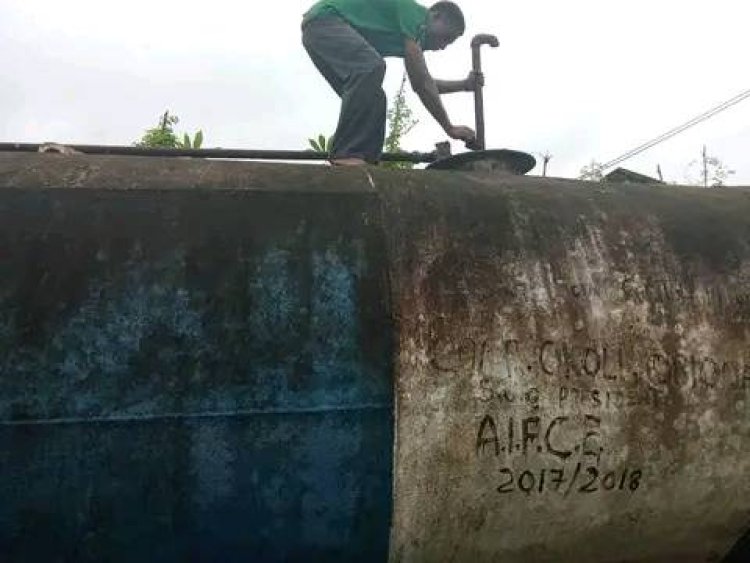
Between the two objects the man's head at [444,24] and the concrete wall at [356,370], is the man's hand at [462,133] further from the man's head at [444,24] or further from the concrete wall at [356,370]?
the concrete wall at [356,370]

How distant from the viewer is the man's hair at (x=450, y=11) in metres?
5.31

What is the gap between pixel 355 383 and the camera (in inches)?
126

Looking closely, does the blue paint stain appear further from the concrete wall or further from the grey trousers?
the grey trousers

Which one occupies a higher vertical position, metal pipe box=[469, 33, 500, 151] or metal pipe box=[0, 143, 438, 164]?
metal pipe box=[469, 33, 500, 151]

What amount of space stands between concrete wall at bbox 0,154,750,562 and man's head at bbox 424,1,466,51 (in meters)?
1.90

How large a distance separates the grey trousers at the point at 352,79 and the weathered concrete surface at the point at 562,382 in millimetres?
1157

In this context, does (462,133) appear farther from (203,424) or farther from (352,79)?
(203,424)

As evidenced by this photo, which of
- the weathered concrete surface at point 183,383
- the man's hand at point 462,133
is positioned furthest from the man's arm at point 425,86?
the weathered concrete surface at point 183,383

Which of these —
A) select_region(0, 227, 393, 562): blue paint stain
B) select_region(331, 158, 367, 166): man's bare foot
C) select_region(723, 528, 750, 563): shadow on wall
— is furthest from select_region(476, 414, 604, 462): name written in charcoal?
select_region(331, 158, 367, 166): man's bare foot

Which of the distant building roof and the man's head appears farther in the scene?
the man's head

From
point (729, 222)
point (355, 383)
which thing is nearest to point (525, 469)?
point (355, 383)

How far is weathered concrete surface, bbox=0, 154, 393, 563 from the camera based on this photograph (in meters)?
3.00

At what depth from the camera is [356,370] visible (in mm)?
3215

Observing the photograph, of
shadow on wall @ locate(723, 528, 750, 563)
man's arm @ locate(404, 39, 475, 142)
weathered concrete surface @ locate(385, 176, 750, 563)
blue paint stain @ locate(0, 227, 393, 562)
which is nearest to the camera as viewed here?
blue paint stain @ locate(0, 227, 393, 562)
